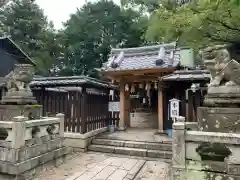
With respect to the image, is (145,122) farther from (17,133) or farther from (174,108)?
(17,133)

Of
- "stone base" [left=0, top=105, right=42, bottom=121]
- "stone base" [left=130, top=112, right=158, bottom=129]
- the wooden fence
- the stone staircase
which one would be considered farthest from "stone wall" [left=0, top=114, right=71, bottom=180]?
"stone base" [left=130, top=112, right=158, bottom=129]

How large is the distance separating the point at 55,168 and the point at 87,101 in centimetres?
375

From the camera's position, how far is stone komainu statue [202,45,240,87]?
14.6ft

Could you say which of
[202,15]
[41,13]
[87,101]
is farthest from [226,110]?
[41,13]

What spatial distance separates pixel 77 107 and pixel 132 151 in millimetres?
3237

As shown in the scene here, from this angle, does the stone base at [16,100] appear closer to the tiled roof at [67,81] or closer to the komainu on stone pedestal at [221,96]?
the tiled roof at [67,81]

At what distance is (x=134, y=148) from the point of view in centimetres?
869

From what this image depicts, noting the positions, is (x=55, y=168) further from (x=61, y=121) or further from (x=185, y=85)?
(x=185, y=85)

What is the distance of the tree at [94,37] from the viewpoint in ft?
86.4

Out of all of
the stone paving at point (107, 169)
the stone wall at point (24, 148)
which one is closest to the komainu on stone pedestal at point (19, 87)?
the stone wall at point (24, 148)

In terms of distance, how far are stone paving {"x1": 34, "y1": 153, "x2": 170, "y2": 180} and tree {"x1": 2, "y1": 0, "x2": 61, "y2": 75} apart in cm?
1782

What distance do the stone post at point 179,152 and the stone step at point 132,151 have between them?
160 inches

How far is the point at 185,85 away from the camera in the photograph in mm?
9820

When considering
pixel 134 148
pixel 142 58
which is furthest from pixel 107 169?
pixel 142 58
